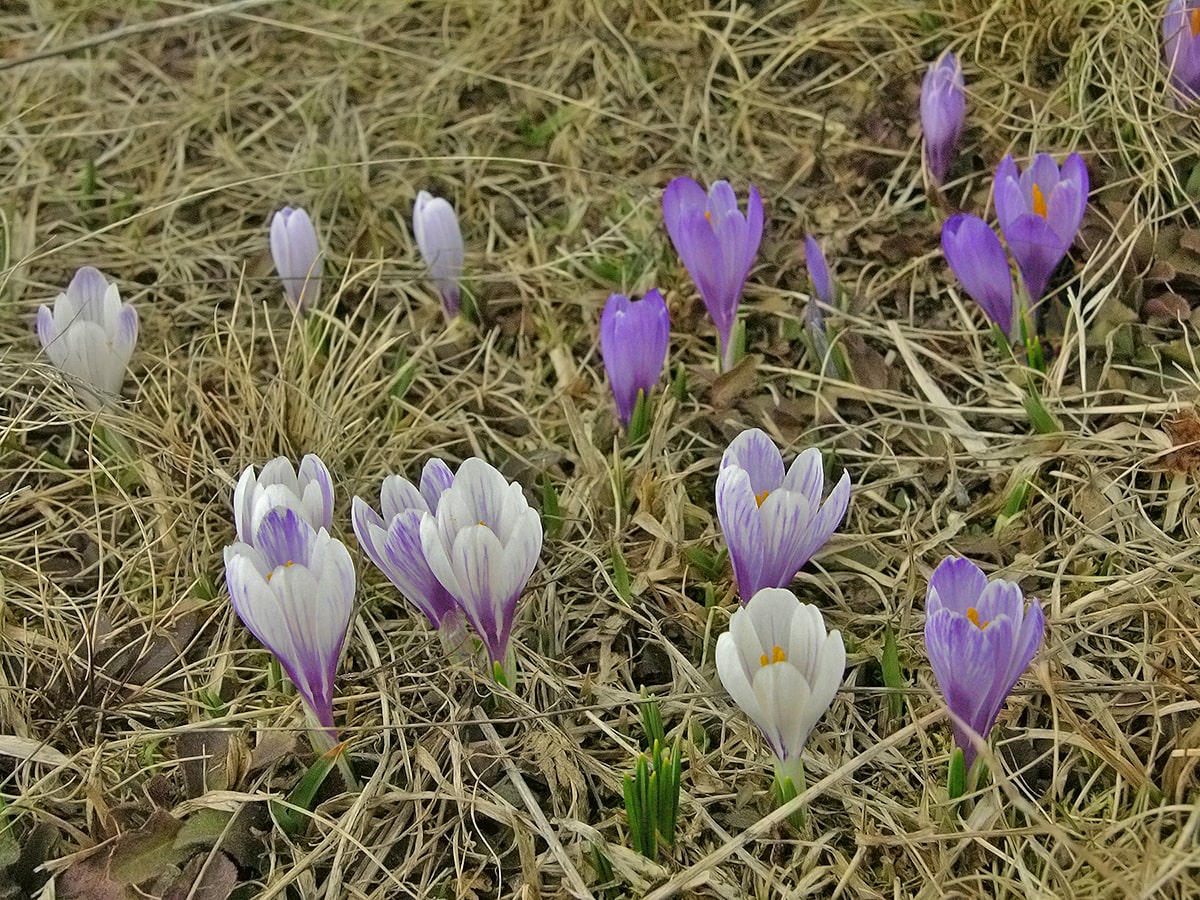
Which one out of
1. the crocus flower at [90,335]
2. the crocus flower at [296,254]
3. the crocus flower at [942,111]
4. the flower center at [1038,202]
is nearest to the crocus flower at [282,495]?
the crocus flower at [90,335]

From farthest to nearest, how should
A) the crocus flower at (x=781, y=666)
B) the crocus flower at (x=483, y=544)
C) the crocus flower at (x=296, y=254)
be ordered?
the crocus flower at (x=296, y=254) < the crocus flower at (x=483, y=544) < the crocus flower at (x=781, y=666)

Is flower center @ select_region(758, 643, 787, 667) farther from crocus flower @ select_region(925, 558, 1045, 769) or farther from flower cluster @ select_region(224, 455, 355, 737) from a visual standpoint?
flower cluster @ select_region(224, 455, 355, 737)

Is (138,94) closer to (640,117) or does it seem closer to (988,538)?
(640,117)

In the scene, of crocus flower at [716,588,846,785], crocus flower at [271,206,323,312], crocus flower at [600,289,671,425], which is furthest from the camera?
crocus flower at [271,206,323,312]

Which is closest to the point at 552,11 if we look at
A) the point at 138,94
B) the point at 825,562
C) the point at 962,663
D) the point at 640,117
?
the point at 640,117

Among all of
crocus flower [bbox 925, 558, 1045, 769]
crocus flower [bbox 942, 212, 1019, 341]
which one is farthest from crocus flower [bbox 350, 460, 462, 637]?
crocus flower [bbox 942, 212, 1019, 341]

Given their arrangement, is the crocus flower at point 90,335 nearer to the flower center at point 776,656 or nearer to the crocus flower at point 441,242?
the crocus flower at point 441,242

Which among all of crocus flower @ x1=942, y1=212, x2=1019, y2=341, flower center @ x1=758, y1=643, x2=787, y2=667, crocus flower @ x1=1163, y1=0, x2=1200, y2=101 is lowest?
flower center @ x1=758, y1=643, x2=787, y2=667
